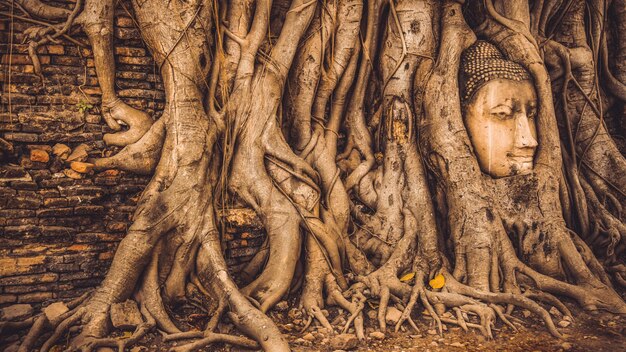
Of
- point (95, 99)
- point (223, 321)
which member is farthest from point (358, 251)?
point (95, 99)

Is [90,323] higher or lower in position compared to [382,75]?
lower

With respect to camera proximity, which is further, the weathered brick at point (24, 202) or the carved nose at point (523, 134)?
the carved nose at point (523, 134)

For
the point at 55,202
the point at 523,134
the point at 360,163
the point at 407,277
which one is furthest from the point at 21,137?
the point at 523,134

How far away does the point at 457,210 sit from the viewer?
4.00 metres

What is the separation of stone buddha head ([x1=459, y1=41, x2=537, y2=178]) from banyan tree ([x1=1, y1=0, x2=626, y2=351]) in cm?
2

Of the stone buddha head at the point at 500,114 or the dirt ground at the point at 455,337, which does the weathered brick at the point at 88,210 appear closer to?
the dirt ground at the point at 455,337

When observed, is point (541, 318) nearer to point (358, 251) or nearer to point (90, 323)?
point (358, 251)

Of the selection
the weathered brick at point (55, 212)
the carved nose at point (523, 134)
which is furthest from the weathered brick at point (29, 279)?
the carved nose at point (523, 134)

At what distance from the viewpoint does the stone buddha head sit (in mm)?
4027

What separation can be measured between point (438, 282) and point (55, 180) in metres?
3.16

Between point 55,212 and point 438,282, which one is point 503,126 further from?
point 55,212

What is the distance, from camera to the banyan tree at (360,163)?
11.1ft

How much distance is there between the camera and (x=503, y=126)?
408cm

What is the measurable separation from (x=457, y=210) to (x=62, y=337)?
3.25 meters
